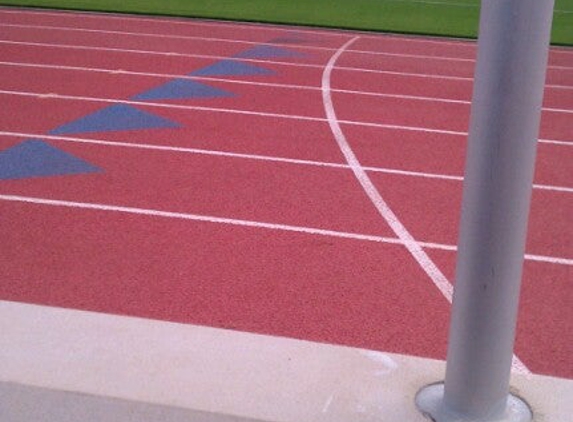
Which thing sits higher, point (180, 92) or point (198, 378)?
point (180, 92)

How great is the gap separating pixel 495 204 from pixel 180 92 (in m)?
7.06

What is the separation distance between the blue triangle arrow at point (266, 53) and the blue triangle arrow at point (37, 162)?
490cm

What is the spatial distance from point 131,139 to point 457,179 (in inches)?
105

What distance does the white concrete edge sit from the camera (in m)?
3.28

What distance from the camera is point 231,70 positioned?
11.0 m

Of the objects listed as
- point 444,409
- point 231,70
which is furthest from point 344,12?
point 444,409

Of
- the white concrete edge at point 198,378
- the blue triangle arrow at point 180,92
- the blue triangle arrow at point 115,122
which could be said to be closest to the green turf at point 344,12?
the blue triangle arrow at point 180,92

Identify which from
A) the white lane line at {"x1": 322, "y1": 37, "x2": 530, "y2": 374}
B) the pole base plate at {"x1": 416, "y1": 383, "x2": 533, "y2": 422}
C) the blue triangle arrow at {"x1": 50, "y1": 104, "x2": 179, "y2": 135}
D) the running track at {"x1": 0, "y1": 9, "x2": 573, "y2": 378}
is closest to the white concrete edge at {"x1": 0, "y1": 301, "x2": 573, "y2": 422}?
the pole base plate at {"x1": 416, "y1": 383, "x2": 533, "y2": 422}

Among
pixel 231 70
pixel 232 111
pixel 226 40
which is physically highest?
pixel 226 40

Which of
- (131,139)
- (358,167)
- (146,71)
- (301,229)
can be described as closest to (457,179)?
(358,167)

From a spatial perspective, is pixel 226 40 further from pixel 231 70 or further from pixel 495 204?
pixel 495 204

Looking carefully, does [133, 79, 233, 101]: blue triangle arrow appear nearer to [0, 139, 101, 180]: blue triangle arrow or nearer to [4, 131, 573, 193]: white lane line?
[4, 131, 573, 193]: white lane line

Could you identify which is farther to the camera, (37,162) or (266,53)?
(266,53)

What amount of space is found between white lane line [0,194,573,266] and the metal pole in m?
2.25
